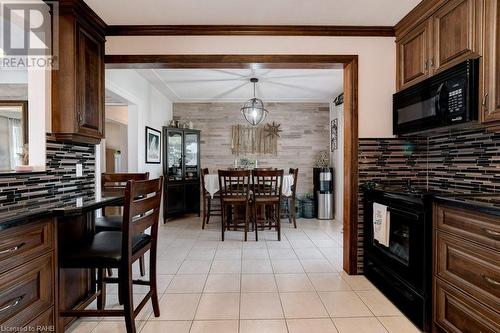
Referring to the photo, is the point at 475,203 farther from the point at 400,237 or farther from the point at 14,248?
the point at 14,248

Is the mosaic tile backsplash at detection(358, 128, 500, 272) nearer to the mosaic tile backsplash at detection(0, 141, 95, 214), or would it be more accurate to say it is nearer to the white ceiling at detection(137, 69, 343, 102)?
the white ceiling at detection(137, 69, 343, 102)

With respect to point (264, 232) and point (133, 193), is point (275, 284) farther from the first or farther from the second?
point (264, 232)

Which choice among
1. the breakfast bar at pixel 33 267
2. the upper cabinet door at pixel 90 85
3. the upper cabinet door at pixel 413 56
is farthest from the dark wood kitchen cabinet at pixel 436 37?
the upper cabinet door at pixel 90 85

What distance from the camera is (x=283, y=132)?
5.88 meters

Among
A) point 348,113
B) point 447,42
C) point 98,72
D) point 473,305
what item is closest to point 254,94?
point 348,113

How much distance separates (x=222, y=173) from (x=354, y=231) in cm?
199

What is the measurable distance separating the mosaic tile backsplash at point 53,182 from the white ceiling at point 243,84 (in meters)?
2.19

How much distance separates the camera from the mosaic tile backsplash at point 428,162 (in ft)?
6.93

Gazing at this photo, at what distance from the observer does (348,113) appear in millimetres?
2631

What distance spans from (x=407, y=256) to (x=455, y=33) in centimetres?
157

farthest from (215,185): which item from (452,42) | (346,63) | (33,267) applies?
(452,42)

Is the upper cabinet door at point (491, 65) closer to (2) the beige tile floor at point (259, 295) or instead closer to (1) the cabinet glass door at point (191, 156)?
(2) the beige tile floor at point (259, 295)

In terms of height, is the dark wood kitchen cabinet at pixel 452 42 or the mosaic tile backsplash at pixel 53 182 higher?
the dark wood kitchen cabinet at pixel 452 42

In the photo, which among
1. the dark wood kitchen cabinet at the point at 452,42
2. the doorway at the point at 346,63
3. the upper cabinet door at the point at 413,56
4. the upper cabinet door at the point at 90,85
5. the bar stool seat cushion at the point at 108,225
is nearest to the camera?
the dark wood kitchen cabinet at the point at 452,42
